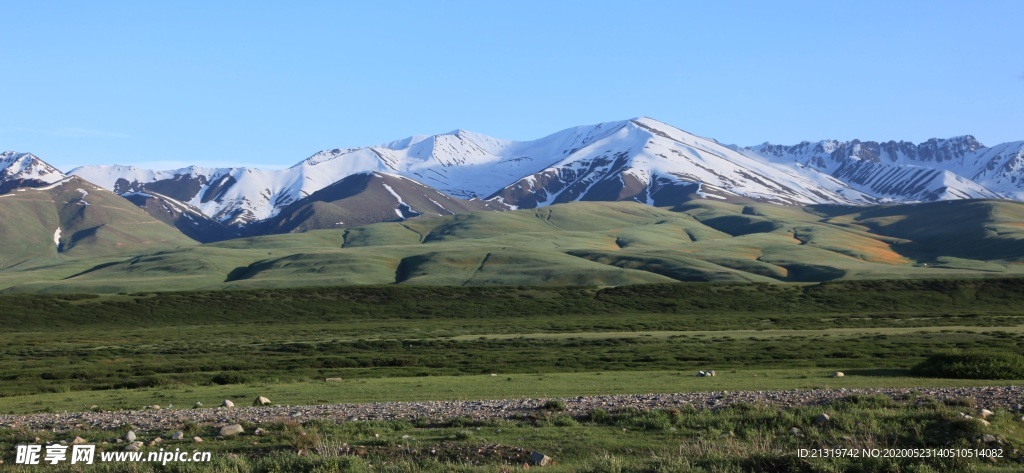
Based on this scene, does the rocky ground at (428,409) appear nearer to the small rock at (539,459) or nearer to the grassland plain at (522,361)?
the grassland plain at (522,361)

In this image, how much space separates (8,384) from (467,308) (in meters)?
89.8

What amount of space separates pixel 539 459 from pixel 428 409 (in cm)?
1013

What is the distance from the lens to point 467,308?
452 feet

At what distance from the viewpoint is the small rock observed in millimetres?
19906

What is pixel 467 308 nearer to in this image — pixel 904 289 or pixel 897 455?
pixel 904 289

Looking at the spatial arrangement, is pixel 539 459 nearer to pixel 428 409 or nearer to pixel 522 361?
pixel 428 409

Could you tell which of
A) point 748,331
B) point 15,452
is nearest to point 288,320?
point 748,331

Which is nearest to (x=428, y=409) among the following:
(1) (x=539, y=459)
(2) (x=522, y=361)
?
(1) (x=539, y=459)

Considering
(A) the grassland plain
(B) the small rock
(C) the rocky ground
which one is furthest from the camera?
(C) the rocky ground

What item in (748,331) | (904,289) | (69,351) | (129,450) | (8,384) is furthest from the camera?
(904,289)

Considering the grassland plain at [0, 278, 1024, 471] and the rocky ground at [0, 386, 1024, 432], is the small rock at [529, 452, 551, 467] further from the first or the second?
the rocky ground at [0, 386, 1024, 432]

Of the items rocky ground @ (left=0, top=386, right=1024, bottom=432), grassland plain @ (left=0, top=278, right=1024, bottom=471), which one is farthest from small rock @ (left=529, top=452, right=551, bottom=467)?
rocky ground @ (left=0, top=386, right=1024, bottom=432)

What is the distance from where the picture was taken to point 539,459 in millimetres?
20094

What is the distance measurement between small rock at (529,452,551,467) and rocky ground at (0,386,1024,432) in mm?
6381
